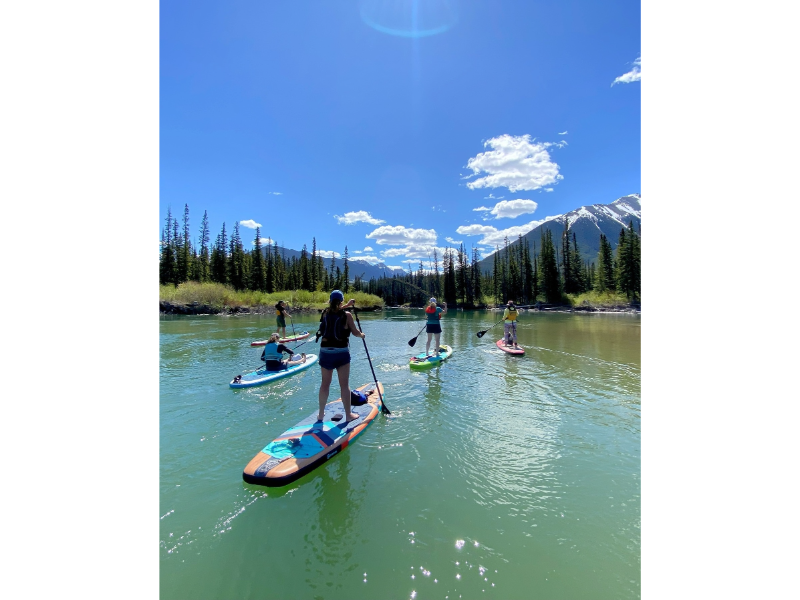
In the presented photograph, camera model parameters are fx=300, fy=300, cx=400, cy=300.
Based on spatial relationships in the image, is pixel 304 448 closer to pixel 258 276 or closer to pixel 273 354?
pixel 273 354

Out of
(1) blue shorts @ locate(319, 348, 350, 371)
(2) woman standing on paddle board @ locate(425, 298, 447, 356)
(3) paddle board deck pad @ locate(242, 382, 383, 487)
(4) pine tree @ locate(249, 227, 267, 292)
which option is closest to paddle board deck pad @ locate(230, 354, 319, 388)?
(3) paddle board deck pad @ locate(242, 382, 383, 487)

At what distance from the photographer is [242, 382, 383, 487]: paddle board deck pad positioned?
4797mm

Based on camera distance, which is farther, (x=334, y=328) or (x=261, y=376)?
(x=261, y=376)

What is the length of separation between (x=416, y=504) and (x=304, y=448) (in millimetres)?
2292

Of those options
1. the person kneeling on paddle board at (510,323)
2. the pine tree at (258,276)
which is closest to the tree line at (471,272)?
the pine tree at (258,276)

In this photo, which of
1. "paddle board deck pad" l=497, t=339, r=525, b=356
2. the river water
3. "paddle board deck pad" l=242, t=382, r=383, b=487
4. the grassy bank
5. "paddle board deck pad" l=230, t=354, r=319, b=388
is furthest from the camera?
the grassy bank

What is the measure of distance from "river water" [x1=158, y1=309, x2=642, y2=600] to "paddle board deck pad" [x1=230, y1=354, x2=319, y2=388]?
860 millimetres

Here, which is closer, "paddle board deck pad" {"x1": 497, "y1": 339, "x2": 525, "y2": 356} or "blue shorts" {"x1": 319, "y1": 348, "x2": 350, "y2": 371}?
"blue shorts" {"x1": 319, "y1": 348, "x2": 350, "y2": 371}

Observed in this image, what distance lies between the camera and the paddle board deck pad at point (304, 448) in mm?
4797

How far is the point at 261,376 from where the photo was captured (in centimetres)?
1052

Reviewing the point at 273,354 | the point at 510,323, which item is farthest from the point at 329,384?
the point at 510,323

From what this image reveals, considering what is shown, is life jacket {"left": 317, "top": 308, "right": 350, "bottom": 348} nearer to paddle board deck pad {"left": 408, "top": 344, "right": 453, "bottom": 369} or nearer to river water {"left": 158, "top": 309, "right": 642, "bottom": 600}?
river water {"left": 158, "top": 309, "right": 642, "bottom": 600}
